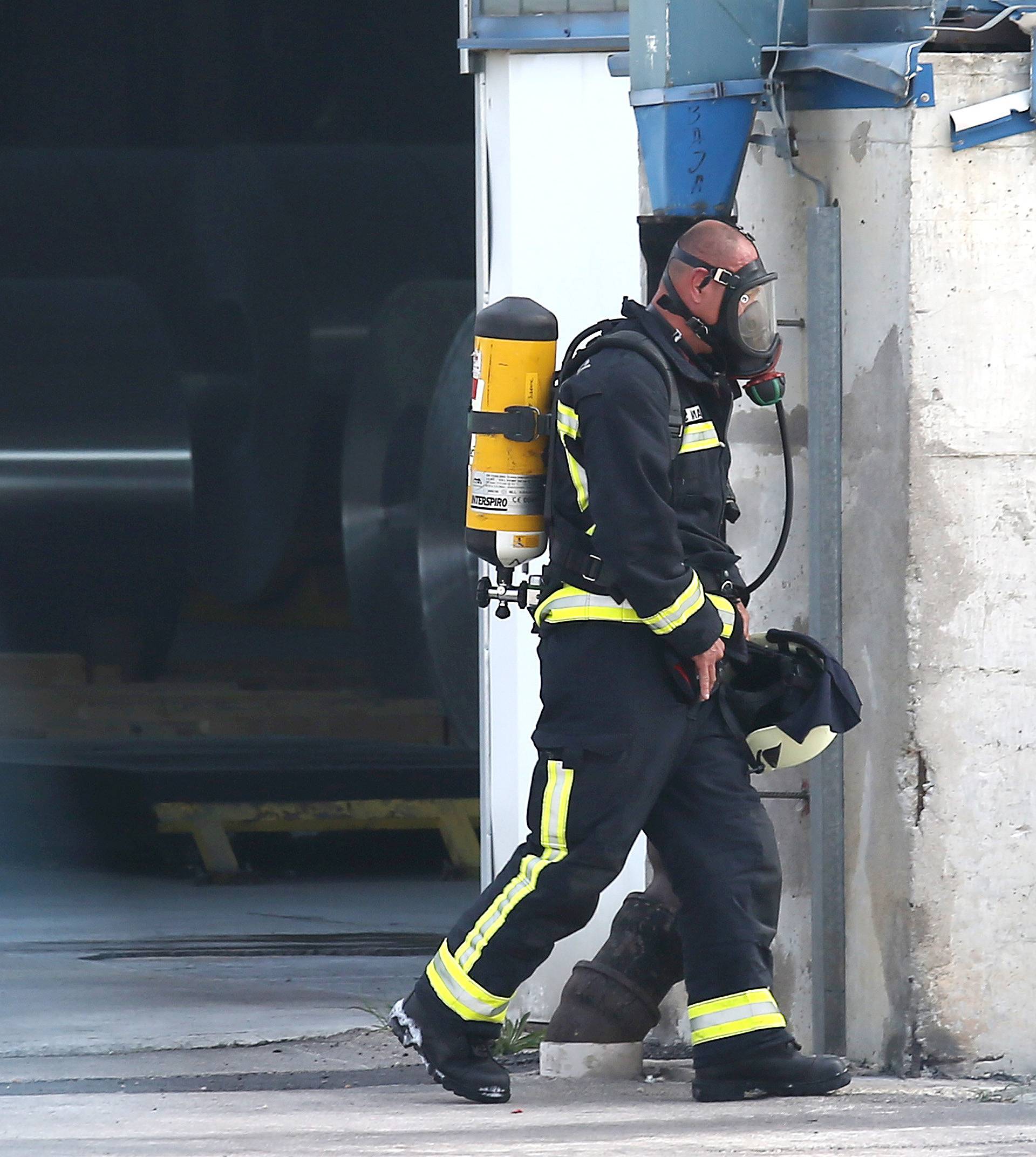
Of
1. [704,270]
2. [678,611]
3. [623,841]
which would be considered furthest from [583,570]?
[704,270]

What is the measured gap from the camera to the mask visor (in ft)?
10.4

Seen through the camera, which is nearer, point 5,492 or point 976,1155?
point 976,1155

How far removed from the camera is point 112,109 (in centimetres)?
871

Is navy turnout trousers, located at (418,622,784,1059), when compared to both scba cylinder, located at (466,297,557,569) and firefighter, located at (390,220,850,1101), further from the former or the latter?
scba cylinder, located at (466,297,557,569)

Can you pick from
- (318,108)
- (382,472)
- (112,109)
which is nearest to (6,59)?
(112,109)

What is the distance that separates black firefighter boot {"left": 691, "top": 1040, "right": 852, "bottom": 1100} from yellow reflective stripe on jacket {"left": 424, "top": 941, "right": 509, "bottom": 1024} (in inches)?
15.0

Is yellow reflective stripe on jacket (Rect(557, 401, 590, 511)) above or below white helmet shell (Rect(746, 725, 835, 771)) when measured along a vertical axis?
above

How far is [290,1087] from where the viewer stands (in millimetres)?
3686

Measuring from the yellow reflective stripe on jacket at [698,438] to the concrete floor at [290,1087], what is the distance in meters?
1.17

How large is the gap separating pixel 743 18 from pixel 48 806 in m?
5.37

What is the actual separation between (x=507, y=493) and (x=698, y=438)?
1.18 feet

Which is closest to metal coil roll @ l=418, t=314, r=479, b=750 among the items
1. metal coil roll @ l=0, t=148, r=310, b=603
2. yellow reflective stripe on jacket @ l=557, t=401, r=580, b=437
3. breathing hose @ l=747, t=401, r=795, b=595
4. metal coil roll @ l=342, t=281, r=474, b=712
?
metal coil roll @ l=342, t=281, r=474, b=712

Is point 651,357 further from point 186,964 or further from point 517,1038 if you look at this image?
point 186,964

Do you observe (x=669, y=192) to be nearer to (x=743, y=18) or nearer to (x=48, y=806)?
(x=743, y=18)
